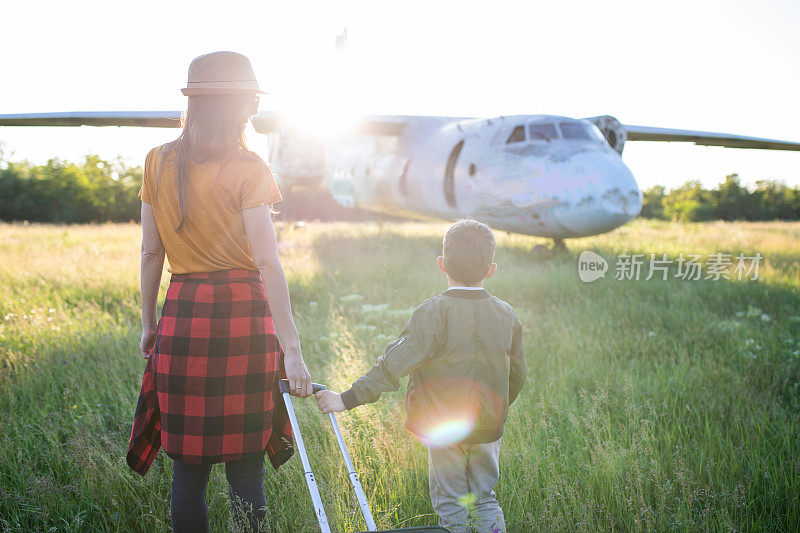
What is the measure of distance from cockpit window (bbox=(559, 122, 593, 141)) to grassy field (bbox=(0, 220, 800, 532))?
95.8 inches

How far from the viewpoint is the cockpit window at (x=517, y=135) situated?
8789mm

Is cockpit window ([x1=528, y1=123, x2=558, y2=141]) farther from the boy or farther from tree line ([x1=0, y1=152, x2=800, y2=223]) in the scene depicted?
tree line ([x1=0, y1=152, x2=800, y2=223])

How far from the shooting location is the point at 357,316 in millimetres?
6184

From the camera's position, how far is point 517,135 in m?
8.87

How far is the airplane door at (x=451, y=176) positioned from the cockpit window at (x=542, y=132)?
1.88m

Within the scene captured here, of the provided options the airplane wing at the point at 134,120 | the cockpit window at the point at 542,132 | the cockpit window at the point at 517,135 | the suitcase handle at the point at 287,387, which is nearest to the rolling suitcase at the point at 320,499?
the suitcase handle at the point at 287,387

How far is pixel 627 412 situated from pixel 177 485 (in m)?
2.79

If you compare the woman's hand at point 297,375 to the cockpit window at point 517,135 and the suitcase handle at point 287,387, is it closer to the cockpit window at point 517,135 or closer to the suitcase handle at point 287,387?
the suitcase handle at point 287,387

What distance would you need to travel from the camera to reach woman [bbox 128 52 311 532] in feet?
6.28

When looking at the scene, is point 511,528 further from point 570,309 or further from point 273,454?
point 570,309

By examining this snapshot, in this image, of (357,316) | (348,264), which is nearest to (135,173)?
(348,264)

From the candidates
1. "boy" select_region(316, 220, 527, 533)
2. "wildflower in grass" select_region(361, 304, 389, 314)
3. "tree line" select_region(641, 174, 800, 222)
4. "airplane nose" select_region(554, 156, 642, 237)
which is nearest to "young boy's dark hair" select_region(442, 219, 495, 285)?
"boy" select_region(316, 220, 527, 533)

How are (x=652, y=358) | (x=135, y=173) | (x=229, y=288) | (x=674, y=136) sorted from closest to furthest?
(x=229, y=288) → (x=652, y=358) → (x=674, y=136) → (x=135, y=173)

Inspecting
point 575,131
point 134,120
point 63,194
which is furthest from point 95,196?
point 575,131
